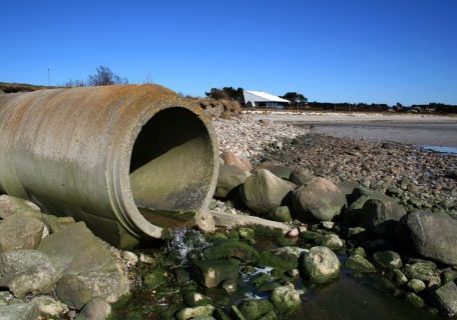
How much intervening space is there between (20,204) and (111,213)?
1.51 metres

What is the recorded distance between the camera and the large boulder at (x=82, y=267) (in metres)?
4.76

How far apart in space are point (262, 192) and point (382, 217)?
2.22m

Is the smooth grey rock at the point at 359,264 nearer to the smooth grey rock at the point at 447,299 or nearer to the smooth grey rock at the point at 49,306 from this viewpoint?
the smooth grey rock at the point at 447,299

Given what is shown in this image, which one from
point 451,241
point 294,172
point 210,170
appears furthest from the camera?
point 294,172

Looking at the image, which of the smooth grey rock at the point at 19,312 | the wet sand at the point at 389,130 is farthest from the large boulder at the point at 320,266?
the wet sand at the point at 389,130

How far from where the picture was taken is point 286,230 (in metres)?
7.54

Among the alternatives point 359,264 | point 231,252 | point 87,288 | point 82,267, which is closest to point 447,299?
point 359,264

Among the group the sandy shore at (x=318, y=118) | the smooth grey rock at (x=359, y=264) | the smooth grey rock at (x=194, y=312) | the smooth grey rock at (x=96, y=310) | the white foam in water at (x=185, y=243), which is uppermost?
the sandy shore at (x=318, y=118)

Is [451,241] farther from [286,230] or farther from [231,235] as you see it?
[231,235]

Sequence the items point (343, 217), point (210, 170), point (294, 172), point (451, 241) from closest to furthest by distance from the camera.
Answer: point (451, 241), point (210, 170), point (343, 217), point (294, 172)

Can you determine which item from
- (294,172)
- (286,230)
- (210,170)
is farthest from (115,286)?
(294,172)

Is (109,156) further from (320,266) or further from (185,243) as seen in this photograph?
(320,266)

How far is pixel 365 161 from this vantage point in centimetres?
1523

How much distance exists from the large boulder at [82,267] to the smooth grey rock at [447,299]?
340 cm
